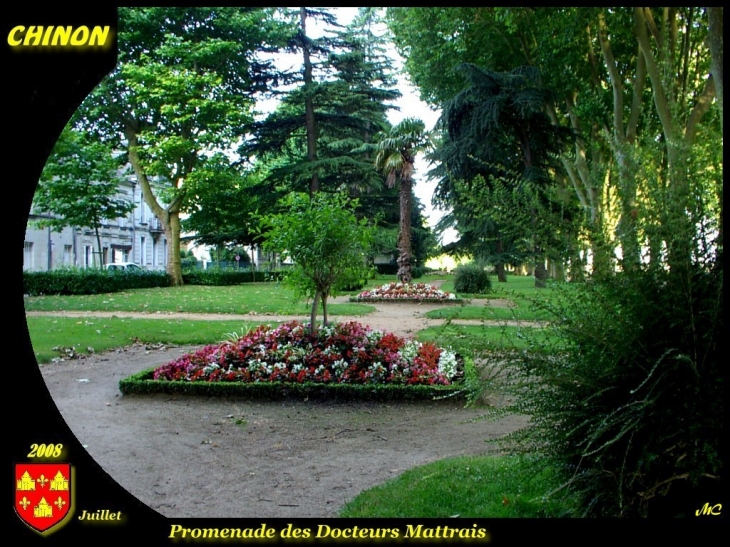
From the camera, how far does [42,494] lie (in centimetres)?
194

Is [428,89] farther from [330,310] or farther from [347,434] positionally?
[347,434]

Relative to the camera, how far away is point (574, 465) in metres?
2.39

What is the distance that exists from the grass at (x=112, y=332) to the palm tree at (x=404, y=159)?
11.5m

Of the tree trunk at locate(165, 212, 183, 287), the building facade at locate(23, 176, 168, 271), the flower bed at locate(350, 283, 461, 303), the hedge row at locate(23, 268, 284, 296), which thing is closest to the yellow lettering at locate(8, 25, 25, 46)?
the hedge row at locate(23, 268, 284, 296)

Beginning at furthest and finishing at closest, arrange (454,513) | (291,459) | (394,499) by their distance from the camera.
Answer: (291,459), (394,499), (454,513)

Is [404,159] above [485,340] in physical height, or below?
above

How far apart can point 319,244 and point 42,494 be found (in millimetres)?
6274

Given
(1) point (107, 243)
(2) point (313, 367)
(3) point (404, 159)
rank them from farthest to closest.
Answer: (1) point (107, 243) → (3) point (404, 159) → (2) point (313, 367)

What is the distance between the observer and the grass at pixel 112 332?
1019cm

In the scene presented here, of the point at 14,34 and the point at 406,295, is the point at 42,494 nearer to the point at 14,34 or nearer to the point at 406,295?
the point at 14,34

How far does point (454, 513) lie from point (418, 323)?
11.2m

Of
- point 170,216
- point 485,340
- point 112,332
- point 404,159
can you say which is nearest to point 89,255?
point 170,216

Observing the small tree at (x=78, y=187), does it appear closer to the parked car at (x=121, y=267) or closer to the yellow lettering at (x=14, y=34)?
the parked car at (x=121, y=267)

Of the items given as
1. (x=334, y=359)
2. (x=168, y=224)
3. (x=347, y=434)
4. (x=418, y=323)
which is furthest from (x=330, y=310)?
(x=168, y=224)
